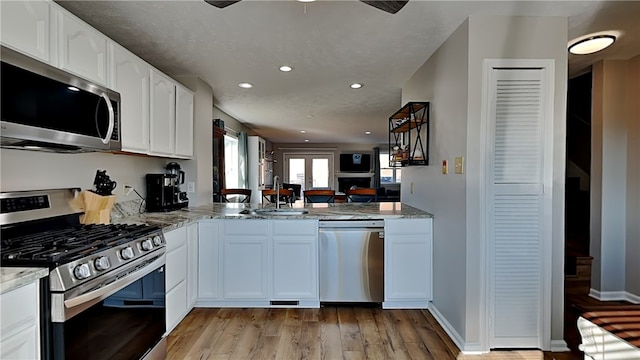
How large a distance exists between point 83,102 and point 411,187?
308 centimetres

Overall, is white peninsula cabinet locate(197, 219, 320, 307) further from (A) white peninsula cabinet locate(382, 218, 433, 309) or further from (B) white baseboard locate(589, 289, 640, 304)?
(B) white baseboard locate(589, 289, 640, 304)

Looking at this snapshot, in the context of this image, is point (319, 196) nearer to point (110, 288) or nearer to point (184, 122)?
point (184, 122)

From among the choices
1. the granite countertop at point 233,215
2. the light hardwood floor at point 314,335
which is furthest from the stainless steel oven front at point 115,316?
the granite countertop at point 233,215

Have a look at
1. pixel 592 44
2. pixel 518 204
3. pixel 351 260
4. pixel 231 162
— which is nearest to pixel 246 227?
pixel 351 260

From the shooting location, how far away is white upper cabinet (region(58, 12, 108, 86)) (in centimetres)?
194

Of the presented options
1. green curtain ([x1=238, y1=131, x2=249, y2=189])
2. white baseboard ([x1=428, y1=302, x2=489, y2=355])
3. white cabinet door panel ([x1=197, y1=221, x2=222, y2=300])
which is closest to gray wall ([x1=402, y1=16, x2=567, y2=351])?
white baseboard ([x1=428, y1=302, x2=489, y2=355])

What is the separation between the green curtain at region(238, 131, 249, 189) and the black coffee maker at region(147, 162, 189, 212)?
334 cm

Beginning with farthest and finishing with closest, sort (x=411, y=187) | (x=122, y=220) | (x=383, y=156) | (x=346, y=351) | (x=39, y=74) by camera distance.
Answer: (x=383, y=156)
(x=411, y=187)
(x=122, y=220)
(x=346, y=351)
(x=39, y=74)

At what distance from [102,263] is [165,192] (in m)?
1.77

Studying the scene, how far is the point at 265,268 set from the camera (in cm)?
321

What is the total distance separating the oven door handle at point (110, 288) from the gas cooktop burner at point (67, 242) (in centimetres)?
18

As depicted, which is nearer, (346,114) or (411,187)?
(411,187)

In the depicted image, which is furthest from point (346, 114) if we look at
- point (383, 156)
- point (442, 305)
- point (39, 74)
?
point (383, 156)

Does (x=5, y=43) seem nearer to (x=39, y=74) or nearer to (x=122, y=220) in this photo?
(x=39, y=74)
